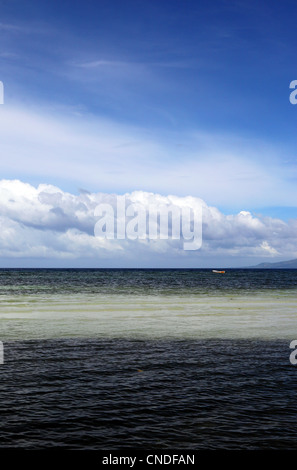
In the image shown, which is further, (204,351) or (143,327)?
(143,327)

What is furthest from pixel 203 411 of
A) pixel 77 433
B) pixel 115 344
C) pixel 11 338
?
pixel 11 338

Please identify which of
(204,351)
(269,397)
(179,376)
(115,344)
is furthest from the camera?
(115,344)

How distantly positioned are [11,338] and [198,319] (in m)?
18.2

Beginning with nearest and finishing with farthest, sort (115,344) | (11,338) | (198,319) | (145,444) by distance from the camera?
(145,444) → (115,344) → (11,338) → (198,319)

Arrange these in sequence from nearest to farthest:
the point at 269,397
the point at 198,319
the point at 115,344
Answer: the point at 269,397 < the point at 115,344 < the point at 198,319

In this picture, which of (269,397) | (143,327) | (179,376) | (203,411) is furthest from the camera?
(143,327)

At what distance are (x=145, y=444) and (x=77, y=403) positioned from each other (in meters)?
3.98

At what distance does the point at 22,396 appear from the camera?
16.0m

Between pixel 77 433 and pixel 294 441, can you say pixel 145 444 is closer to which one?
pixel 77 433

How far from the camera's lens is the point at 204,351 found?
24.4 metres

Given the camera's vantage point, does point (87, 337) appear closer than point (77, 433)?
No

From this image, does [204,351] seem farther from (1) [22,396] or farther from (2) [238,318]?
(2) [238,318]

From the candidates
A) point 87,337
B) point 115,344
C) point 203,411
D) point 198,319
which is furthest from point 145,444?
point 198,319

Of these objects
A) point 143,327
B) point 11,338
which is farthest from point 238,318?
point 11,338
